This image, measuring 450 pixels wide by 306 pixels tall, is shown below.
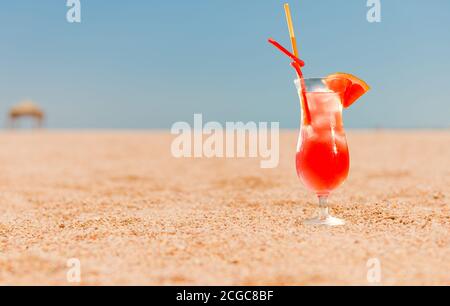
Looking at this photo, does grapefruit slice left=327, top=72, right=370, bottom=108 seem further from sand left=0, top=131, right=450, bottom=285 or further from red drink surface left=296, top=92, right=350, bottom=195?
sand left=0, top=131, right=450, bottom=285

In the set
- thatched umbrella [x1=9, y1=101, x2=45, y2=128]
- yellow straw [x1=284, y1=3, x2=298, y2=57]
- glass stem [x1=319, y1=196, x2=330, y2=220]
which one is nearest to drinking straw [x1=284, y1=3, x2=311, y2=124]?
yellow straw [x1=284, y1=3, x2=298, y2=57]

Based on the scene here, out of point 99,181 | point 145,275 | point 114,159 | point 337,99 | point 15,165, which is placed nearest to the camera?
point 145,275

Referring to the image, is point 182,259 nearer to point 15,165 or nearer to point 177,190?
point 177,190

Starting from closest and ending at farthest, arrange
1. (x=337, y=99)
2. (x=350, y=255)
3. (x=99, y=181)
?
(x=350, y=255) < (x=337, y=99) < (x=99, y=181)

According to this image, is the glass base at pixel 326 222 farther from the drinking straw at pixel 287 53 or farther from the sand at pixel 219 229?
the drinking straw at pixel 287 53

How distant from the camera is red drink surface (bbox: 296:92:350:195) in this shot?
3080 mm

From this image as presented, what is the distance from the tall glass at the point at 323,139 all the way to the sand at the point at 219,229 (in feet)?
1.01

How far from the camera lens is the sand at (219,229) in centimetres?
226

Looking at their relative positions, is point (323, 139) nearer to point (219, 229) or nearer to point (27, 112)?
point (219, 229)

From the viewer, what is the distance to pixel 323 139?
3.09m

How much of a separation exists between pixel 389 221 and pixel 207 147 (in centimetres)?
804

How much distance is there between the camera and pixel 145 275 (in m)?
2.23

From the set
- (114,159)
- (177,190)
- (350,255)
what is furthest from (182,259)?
(114,159)

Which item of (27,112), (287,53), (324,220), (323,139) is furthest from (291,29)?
(27,112)
